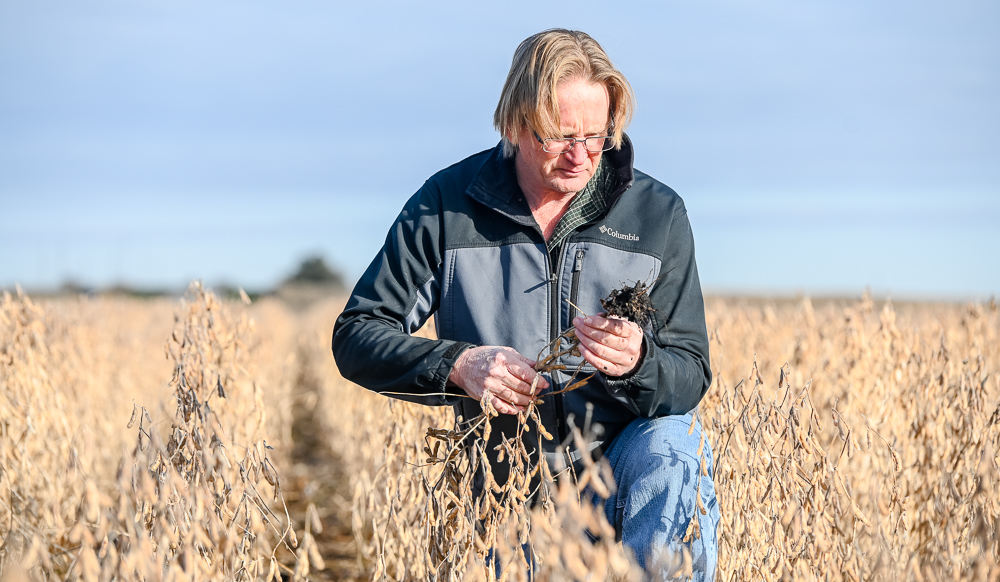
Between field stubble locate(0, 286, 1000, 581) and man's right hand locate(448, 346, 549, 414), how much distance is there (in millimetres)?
197

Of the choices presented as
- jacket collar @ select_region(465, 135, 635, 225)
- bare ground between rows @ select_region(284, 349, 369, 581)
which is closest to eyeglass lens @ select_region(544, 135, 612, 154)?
jacket collar @ select_region(465, 135, 635, 225)

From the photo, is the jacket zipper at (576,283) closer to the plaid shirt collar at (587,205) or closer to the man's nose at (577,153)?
the plaid shirt collar at (587,205)

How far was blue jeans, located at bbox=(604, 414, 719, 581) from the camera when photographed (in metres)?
1.93

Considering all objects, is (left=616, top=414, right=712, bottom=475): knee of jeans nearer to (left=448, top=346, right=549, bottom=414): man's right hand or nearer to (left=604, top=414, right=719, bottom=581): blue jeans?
(left=604, top=414, right=719, bottom=581): blue jeans

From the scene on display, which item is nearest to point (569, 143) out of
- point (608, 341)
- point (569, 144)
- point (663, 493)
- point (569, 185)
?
point (569, 144)

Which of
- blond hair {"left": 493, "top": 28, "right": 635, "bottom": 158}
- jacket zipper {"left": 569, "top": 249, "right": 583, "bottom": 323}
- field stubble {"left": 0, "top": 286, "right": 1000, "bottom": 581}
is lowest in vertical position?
field stubble {"left": 0, "top": 286, "right": 1000, "bottom": 581}

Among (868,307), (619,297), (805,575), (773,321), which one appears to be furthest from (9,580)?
(773,321)

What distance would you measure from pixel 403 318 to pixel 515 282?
1.15ft

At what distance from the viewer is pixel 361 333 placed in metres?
2.23

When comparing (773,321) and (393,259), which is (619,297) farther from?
(773,321)

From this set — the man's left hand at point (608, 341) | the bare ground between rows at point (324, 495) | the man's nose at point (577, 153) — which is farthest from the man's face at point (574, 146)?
the bare ground between rows at point (324, 495)

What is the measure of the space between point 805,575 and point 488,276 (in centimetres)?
115

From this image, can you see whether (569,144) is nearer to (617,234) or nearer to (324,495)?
(617,234)

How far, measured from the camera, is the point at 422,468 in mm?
2842
